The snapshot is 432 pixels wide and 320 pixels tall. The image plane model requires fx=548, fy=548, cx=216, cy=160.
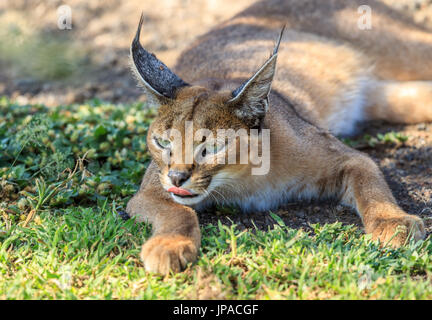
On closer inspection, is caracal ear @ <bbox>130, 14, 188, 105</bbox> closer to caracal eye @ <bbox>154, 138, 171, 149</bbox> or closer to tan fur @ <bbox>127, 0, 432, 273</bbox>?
tan fur @ <bbox>127, 0, 432, 273</bbox>

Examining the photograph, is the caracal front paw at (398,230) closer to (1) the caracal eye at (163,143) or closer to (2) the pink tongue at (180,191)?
(2) the pink tongue at (180,191)

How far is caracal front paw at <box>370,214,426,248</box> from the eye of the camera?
328cm

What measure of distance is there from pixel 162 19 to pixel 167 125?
5502 mm

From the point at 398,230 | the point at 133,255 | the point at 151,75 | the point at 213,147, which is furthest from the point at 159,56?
the point at 398,230

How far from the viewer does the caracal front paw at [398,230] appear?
328 centimetres

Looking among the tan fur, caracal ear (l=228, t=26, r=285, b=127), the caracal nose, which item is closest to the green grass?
the tan fur

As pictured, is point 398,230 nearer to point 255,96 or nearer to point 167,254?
point 255,96

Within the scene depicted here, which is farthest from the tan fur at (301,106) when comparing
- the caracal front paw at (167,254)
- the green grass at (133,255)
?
the green grass at (133,255)

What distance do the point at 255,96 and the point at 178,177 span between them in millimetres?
697

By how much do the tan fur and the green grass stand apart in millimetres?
167

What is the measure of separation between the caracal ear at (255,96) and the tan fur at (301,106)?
50 mm

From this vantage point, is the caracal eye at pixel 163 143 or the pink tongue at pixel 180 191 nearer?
the pink tongue at pixel 180 191

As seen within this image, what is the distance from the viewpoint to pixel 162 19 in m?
8.72
